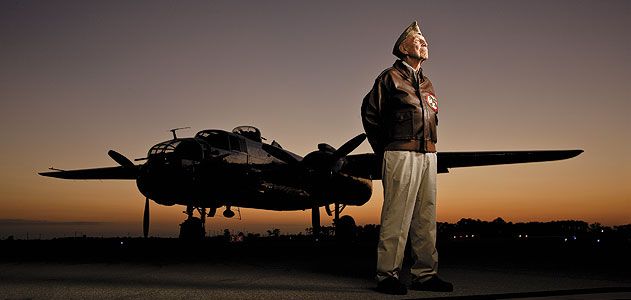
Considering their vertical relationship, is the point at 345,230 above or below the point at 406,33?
below

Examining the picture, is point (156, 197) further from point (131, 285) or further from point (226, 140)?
point (131, 285)

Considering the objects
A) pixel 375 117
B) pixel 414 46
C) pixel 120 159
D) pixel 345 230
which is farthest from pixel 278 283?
pixel 345 230

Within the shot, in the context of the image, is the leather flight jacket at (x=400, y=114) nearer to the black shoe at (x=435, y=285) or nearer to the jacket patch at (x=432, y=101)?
the jacket patch at (x=432, y=101)

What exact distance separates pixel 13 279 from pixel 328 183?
14.4 meters

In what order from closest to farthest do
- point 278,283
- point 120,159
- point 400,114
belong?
point 400,114 < point 278,283 < point 120,159

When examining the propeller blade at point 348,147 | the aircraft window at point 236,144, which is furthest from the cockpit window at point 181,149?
the propeller blade at point 348,147

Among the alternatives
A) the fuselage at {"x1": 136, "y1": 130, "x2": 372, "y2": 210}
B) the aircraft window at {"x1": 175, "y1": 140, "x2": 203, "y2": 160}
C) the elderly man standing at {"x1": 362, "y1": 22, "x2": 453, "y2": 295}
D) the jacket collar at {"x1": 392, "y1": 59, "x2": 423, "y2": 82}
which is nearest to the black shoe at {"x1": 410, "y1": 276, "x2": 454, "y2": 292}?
the elderly man standing at {"x1": 362, "y1": 22, "x2": 453, "y2": 295}

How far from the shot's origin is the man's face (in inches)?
239

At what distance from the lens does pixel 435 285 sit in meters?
5.70

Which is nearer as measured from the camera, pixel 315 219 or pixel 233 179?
pixel 233 179

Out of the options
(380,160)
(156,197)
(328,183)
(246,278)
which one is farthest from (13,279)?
(328,183)

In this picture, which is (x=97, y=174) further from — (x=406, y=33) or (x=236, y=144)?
(x=406, y=33)

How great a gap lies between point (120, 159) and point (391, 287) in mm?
17146

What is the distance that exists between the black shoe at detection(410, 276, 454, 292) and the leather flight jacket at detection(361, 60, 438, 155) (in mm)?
1353
